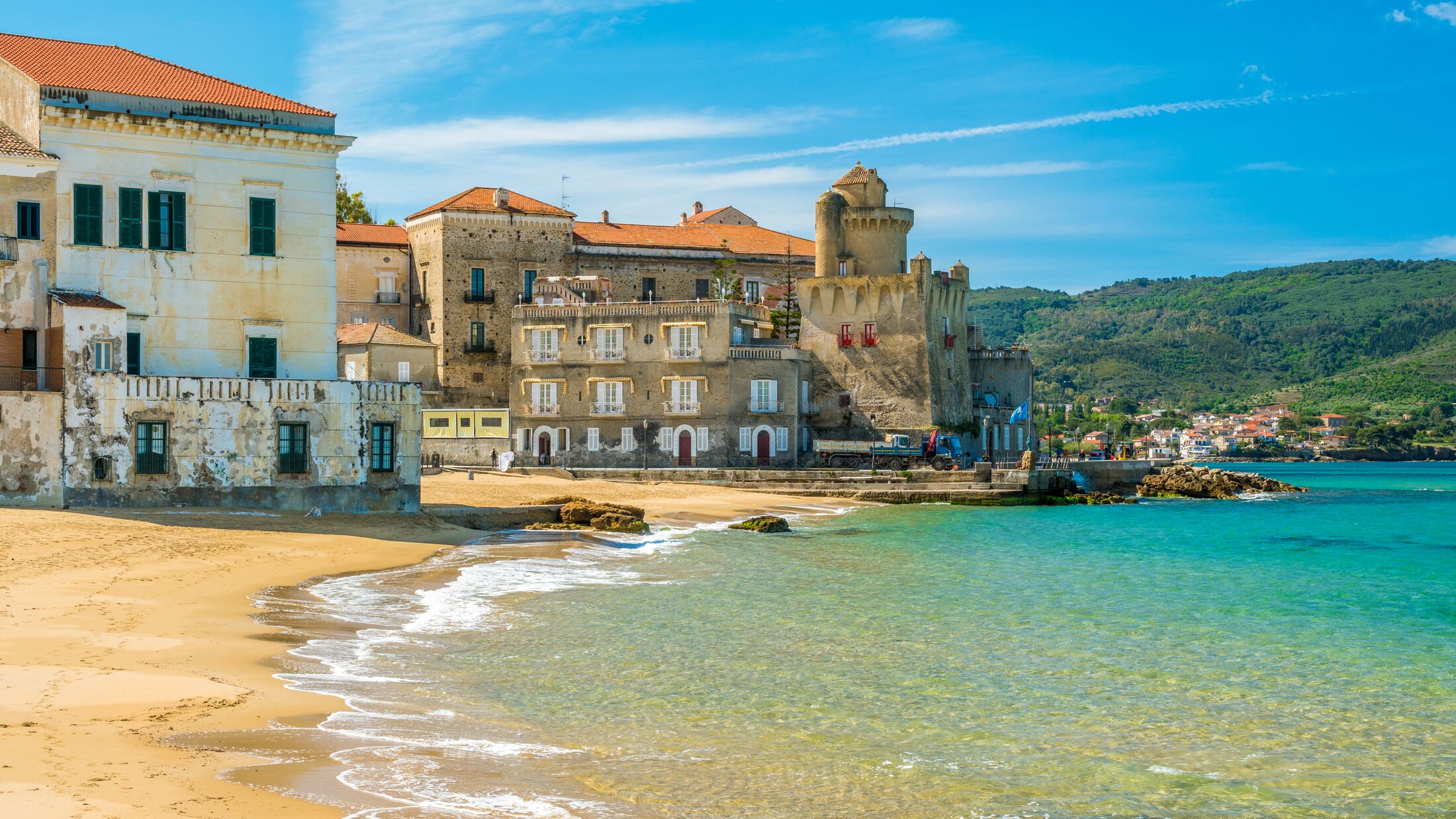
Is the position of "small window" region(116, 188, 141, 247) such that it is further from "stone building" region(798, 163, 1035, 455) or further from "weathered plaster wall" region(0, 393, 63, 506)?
"stone building" region(798, 163, 1035, 455)

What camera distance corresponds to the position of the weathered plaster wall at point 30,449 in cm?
2414

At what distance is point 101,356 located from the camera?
84.2 feet

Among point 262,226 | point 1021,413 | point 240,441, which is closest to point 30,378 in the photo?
point 240,441

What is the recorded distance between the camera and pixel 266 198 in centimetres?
2883

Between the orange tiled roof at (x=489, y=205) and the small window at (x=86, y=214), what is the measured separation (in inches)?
1323

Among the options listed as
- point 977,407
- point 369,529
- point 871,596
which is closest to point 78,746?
point 871,596

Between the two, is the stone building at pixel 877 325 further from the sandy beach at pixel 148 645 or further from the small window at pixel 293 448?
the small window at pixel 293 448

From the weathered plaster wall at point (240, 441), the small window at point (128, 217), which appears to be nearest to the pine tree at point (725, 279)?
the weathered plaster wall at point (240, 441)

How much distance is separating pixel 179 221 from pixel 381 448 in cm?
644

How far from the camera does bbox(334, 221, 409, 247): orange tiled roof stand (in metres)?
62.2

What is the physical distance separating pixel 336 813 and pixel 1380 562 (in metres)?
29.4

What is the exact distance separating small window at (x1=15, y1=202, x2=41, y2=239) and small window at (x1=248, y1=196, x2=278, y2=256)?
4088 millimetres

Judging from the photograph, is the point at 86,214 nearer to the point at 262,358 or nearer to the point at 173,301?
the point at 173,301

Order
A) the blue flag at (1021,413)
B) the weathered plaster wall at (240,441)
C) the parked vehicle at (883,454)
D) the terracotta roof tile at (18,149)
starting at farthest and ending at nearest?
the blue flag at (1021,413)
the parked vehicle at (883,454)
the terracotta roof tile at (18,149)
the weathered plaster wall at (240,441)
